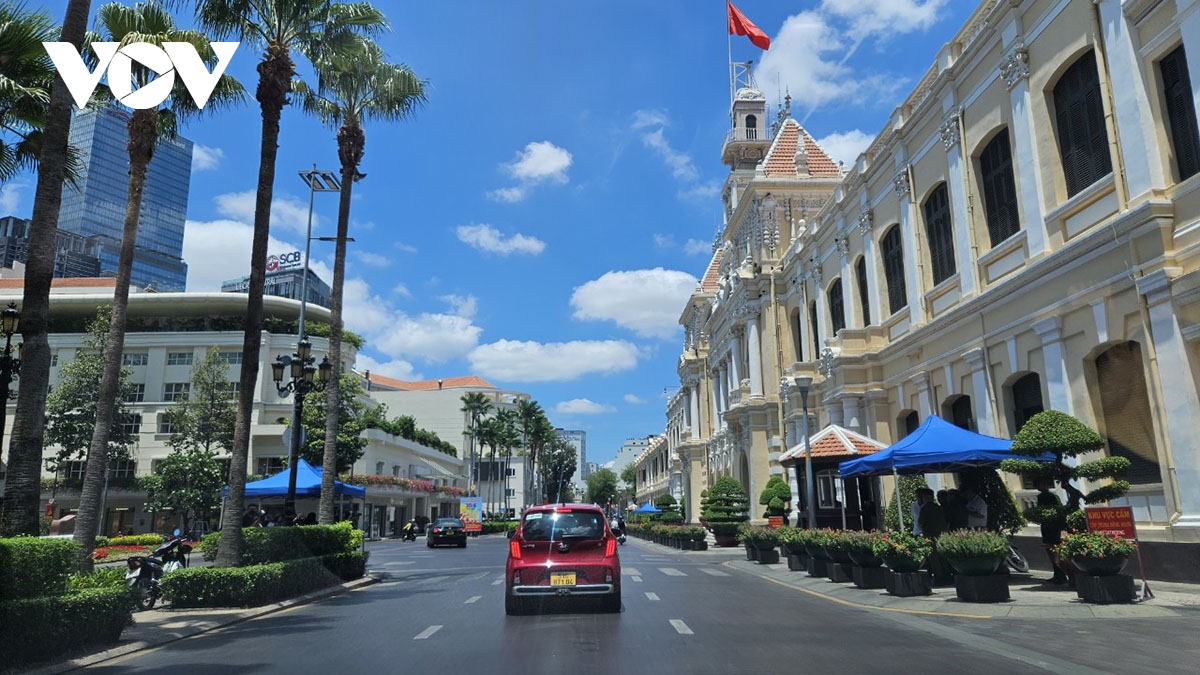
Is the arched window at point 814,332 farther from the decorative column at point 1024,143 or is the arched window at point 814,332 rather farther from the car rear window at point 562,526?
the car rear window at point 562,526

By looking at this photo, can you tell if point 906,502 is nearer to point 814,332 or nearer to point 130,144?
point 814,332

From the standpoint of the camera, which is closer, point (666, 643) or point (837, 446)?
point (666, 643)

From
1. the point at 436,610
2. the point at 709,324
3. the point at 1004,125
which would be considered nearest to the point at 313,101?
the point at 436,610

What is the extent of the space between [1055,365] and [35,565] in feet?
58.5

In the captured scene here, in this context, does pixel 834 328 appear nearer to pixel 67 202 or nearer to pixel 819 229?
pixel 819 229

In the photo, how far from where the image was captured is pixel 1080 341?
15938 millimetres

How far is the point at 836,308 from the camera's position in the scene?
107ft

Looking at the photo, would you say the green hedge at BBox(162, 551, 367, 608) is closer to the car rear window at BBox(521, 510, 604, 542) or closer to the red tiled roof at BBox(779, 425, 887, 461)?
the car rear window at BBox(521, 510, 604, 542)

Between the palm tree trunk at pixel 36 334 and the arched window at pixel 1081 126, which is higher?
the arched window at pixel 1081 126

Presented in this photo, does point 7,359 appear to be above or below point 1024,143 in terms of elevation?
below

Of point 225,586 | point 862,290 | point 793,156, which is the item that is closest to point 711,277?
point 793,156

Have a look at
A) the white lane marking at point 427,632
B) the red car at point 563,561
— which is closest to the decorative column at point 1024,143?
the red car at point 563,561

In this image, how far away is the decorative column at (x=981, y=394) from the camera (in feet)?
63.9

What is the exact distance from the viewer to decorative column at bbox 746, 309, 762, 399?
1571 inches
